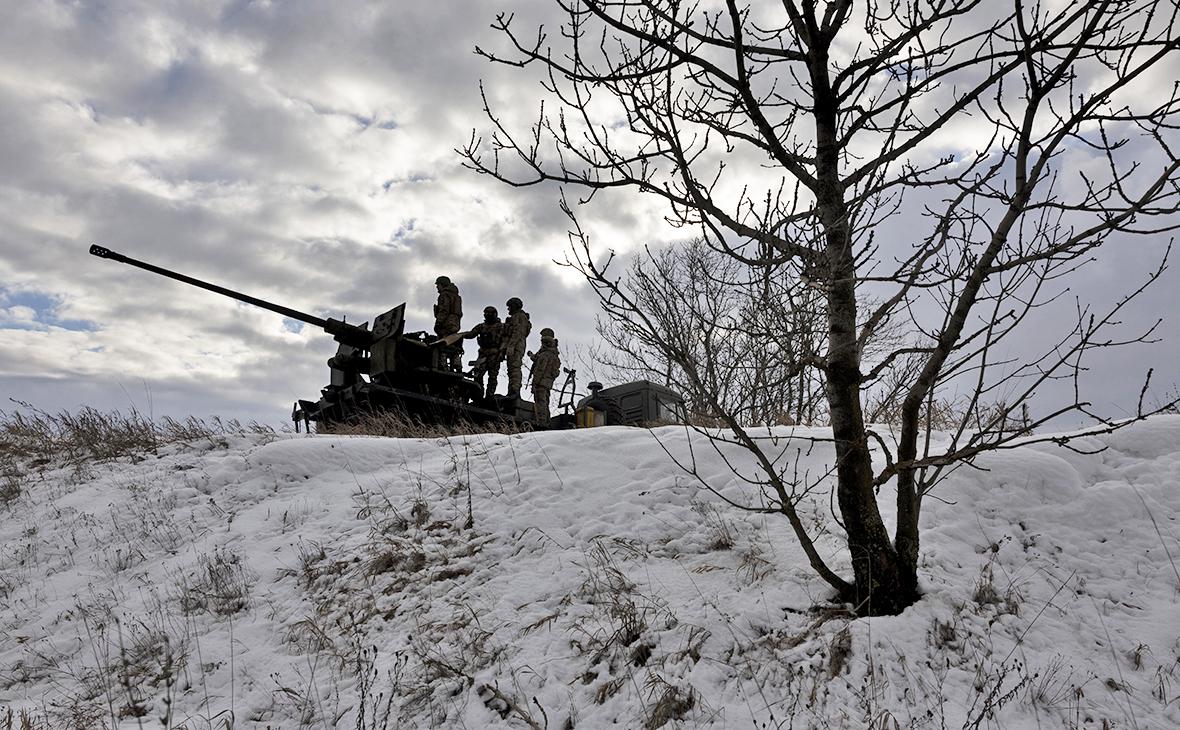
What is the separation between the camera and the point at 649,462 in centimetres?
675

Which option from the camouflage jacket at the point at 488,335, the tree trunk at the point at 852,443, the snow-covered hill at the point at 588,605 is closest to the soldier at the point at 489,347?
the camouflage jacket at the point at 488,335

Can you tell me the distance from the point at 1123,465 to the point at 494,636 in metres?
5.42

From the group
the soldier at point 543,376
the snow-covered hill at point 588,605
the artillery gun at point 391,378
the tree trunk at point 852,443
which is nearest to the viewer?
the snow-covered hill at point 588,605

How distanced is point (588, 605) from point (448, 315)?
10.5m

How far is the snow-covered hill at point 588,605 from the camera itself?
3746 millimetres

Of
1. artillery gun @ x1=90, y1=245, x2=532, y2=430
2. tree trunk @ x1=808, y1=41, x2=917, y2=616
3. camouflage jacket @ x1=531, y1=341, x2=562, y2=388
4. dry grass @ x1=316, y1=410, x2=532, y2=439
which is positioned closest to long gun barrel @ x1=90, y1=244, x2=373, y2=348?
artillery gun @ x1=90, y1=245, x2=532, y2=430

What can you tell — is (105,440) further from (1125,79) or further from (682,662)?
(1125,79)

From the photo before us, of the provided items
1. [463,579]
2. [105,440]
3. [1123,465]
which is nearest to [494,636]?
[463,579]

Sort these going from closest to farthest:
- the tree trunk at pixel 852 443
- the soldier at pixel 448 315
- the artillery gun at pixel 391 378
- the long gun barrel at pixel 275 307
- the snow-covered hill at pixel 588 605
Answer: the snow-covered hill at pixel 588 605 → the tree trunk at pixel 852 443 → the long gun barrel at pixel 275 307 → the artillery gun at pixel 391 378 → the soldier at pixel 448 315

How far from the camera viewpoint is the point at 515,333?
14453mm

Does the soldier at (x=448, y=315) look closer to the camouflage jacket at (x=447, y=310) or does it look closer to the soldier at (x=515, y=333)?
the camouflage jacket at (x=447, y=310)

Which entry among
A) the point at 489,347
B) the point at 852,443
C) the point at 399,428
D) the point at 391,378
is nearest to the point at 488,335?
the point at 489,347

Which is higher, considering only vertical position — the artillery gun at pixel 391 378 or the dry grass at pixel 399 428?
the artillery gun at pixel 391 378

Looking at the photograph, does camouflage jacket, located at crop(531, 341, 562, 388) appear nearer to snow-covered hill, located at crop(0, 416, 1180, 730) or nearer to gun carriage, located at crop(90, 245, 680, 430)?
gun carriage, located at crop(90, 245, 680, 430)
